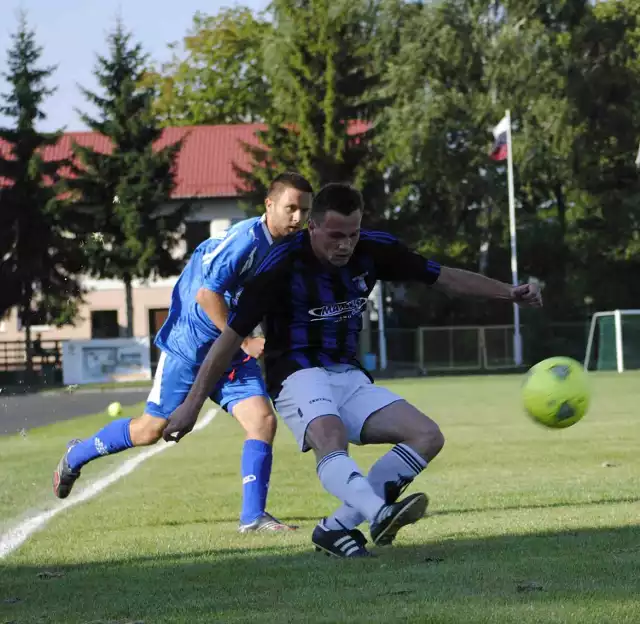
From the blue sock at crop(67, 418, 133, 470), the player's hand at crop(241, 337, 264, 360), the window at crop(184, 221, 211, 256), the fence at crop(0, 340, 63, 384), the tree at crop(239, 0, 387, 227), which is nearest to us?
the player's hand at crop(241, 337, 264, 360)

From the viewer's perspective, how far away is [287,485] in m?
10.4

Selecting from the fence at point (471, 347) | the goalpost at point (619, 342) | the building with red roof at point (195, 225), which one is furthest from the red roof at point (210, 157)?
the goalpost at point (619, 342)

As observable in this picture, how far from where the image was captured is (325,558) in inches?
243

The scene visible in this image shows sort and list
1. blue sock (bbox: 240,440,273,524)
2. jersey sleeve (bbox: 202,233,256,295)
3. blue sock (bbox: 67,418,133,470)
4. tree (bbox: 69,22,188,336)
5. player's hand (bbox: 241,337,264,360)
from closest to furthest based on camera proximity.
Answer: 1. jersey sleeve (bbox: 202,233,256,295)
2. blue sock (bbox: 240,440,273,524)
3. player's hand (bbox: 241,337,264,360)
4. blue sock (bbox: 67,418,133,470)
5. tree (bbox: 69,22,188,336)

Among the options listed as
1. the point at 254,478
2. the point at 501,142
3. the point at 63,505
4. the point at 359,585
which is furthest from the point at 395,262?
the point at 501,142

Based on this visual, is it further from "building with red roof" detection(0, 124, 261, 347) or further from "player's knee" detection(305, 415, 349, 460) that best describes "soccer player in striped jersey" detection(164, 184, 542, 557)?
"building with red roof" detection(0, 124, 261, 347)

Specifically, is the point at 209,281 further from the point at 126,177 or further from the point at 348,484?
the point at 126,177

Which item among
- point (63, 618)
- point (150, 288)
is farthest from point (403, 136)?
point (63, 618)

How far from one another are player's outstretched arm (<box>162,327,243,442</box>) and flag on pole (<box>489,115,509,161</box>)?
41.3 metres

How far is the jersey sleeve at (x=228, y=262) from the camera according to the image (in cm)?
764

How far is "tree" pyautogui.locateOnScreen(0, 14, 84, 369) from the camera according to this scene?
164 ft

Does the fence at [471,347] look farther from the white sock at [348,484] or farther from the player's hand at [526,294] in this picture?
the white sock at [348,484]

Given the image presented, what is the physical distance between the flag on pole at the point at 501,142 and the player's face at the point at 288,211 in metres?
39.8

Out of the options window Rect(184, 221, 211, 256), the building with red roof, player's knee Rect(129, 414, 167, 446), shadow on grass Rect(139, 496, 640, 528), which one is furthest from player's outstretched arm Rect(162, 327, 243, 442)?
the building with red roof
